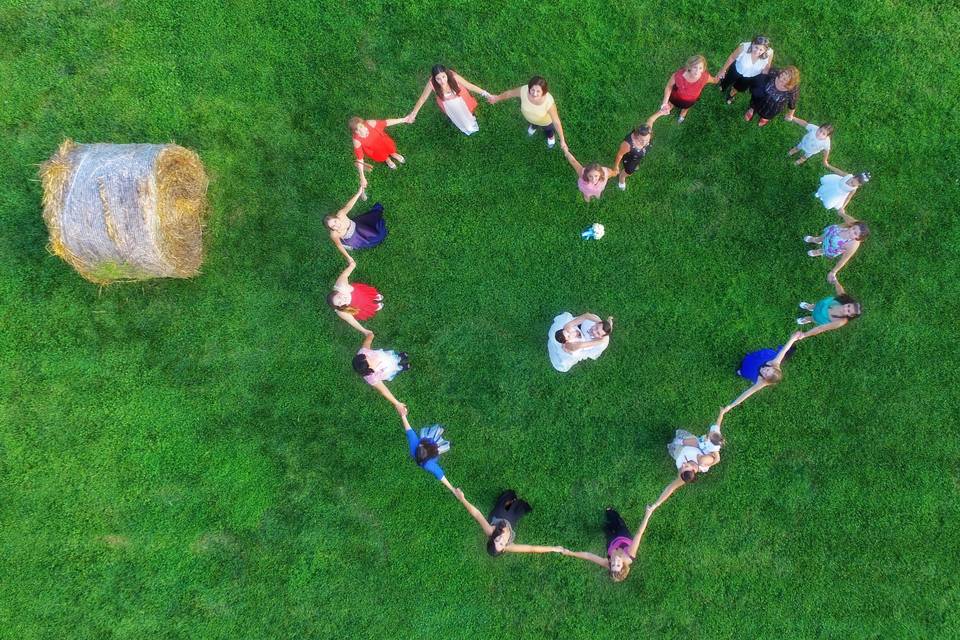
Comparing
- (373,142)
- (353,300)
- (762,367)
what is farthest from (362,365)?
(762,367)

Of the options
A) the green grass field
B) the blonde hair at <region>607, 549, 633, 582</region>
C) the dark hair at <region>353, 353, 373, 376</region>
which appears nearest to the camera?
the dark hair at <region>353, 353, 373, 376</region>

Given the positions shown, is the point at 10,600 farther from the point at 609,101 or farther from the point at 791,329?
the point at 791,329

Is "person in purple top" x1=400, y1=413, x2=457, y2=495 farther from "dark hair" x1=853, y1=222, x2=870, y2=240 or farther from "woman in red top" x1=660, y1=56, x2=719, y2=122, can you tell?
"dark hair" x1=853, y1=222, x2=870, y2=240

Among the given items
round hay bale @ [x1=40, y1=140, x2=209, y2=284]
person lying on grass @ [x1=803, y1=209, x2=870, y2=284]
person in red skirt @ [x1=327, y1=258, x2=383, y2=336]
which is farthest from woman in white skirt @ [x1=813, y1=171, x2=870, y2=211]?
round hay bale @ [x1=40, y1=140, x2=209, y2=284]

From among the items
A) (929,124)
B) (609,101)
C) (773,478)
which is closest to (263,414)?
(609,101)

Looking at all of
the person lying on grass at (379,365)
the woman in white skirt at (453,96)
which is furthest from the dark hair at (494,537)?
the woman in white skirt at (453,96)
